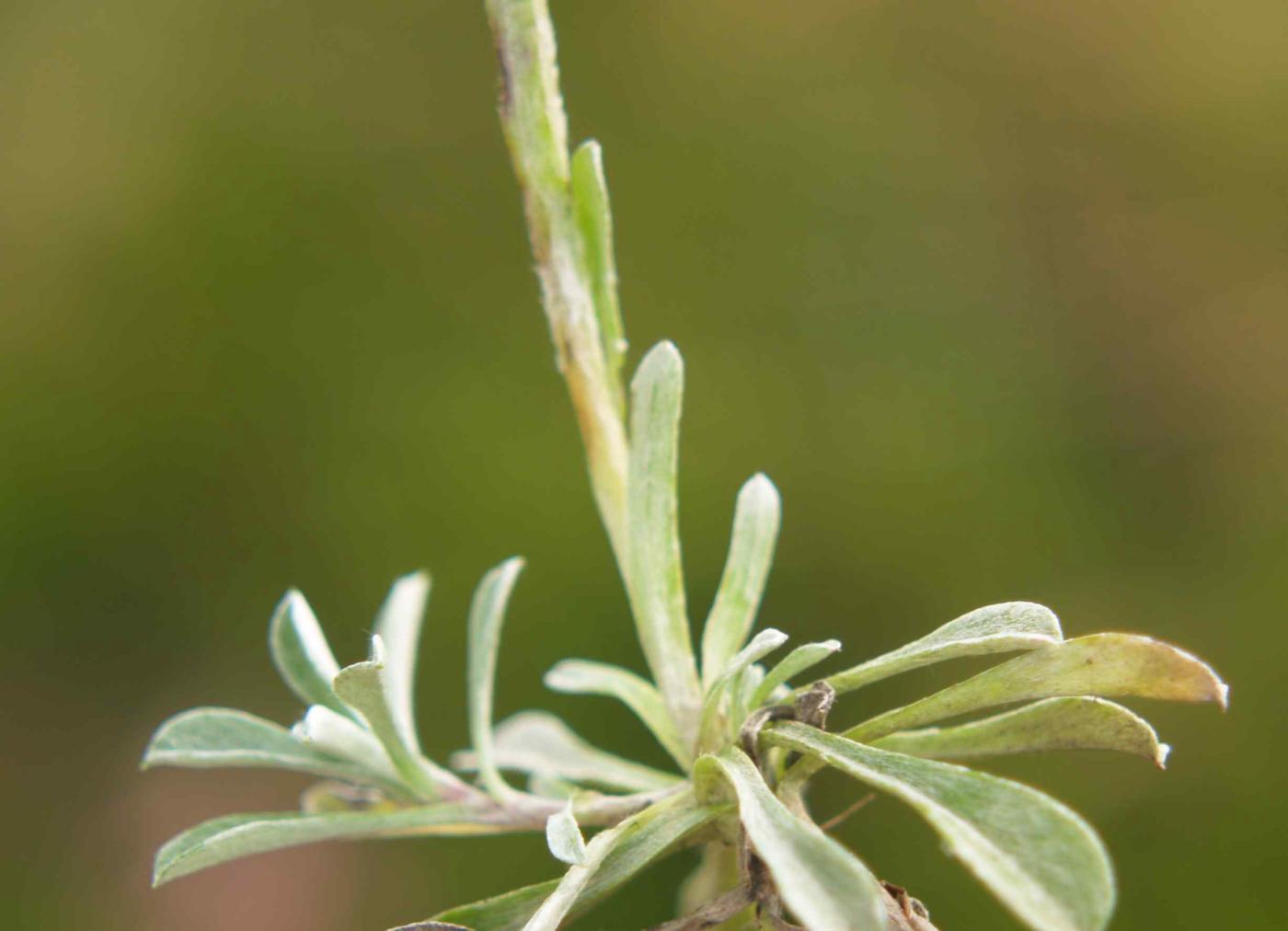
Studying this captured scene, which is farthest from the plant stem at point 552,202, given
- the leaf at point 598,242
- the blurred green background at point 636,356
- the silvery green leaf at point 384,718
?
the blurred green background at point 636,356

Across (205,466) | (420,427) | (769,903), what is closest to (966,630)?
(769,903)

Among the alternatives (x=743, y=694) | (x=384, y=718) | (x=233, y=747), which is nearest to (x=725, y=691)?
(x=743, y=694)

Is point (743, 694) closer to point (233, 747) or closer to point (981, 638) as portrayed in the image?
point (981, 638)

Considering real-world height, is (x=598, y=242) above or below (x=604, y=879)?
above

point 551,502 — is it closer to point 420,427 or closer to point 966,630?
point 420,427

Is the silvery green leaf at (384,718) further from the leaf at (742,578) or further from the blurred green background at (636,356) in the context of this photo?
the blurred green background at (636,356)

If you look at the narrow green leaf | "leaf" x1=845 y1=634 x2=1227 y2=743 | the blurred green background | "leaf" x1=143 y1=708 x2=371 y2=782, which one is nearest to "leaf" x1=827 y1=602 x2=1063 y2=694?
"leaf" x1=845 y1=634 x2=1227 y2=743
